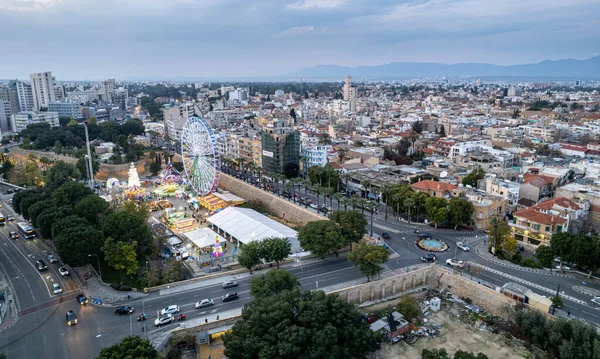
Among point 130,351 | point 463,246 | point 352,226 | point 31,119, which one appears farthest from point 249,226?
point 31,119

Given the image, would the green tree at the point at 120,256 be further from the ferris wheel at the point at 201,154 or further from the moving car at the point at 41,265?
the ferris wheel at the point at 201,154

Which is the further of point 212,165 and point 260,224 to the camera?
point 212,165

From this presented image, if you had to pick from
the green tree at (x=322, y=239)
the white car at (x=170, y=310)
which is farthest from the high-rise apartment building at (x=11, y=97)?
the white car at (x=170, y=310)

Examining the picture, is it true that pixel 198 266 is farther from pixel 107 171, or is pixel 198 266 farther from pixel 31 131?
pixel 31 131

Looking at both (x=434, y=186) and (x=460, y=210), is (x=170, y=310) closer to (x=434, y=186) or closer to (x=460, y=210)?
(x=460, y=210)

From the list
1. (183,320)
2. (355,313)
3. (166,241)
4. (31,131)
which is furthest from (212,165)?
(31,131)

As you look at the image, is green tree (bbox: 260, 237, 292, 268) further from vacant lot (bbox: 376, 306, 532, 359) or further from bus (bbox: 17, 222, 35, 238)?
bus (bbox: 17, 222, 35, 238)

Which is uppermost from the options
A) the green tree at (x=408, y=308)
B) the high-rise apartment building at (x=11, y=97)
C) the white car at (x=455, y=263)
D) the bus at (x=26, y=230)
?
the high-rise apartment building at (x=11, y=97)
